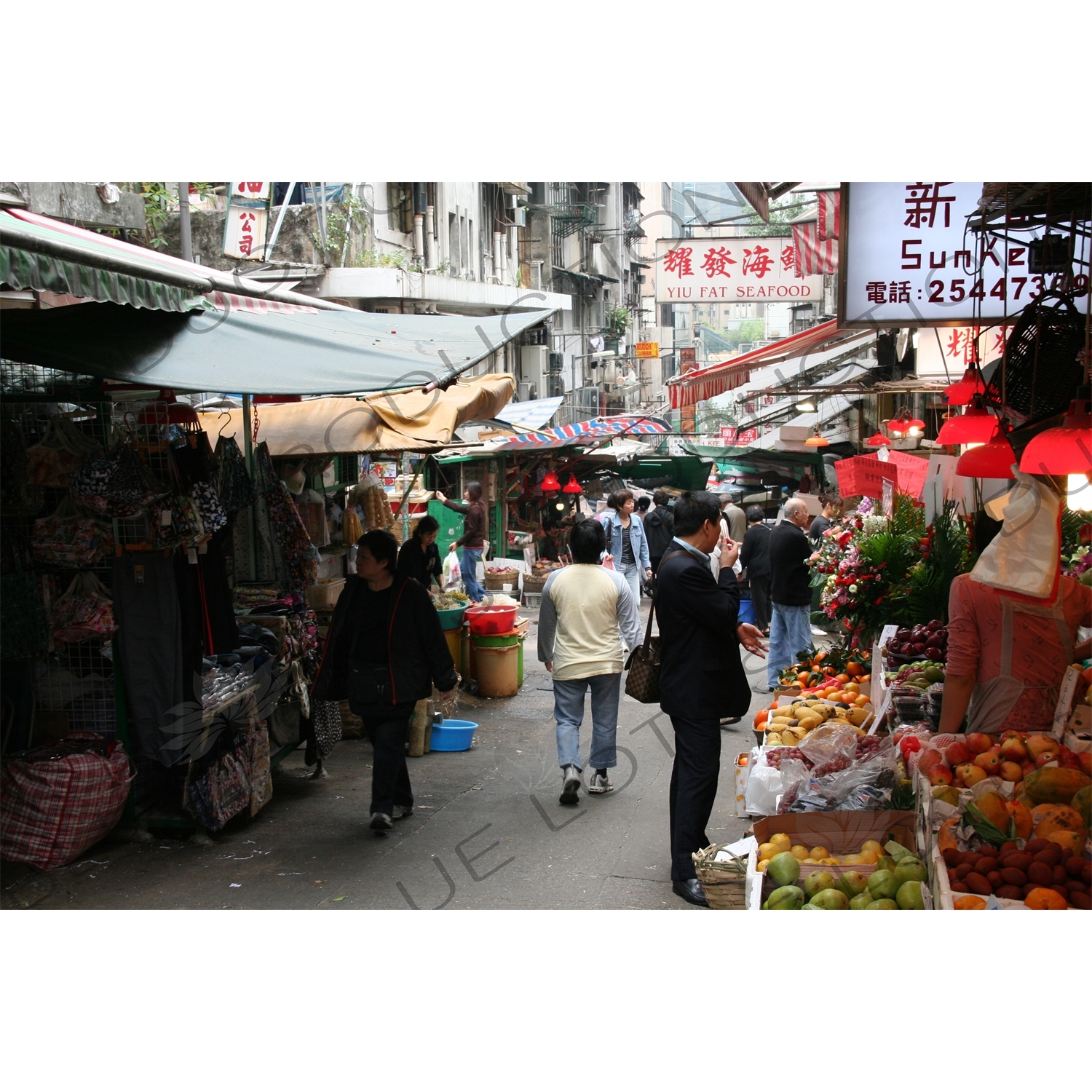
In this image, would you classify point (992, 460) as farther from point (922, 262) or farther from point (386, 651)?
point (386, 651)

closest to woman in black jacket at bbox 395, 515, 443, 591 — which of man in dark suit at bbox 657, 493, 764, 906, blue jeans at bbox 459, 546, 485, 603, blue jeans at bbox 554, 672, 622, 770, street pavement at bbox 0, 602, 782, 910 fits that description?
street pavement at bbox 0, 602, 782, 910

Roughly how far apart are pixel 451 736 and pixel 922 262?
4.66m

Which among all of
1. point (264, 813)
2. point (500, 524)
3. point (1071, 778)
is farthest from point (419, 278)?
point (1071, 778)

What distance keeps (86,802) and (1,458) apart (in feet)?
5.81

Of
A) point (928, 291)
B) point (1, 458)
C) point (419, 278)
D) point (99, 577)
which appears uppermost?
point (419, 278)

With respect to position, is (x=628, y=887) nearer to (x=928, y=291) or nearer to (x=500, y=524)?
(x=928, y=291)

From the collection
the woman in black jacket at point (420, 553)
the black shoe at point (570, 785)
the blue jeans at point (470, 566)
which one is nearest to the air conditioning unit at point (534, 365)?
the blue jeans at point (470, 566)

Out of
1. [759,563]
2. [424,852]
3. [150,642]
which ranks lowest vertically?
[424,852]

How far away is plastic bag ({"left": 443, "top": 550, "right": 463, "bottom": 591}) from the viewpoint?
Answer: 1268cm

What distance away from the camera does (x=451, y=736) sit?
26.0ft

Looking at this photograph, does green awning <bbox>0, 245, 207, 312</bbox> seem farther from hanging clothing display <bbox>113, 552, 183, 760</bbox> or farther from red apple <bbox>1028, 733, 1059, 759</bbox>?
red apple <bbox>1028, 733, 1059, 759</bbox>

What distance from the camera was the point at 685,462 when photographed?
91.0 feet

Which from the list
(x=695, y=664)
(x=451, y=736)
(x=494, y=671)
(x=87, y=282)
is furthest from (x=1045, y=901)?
(x=494, y=671)

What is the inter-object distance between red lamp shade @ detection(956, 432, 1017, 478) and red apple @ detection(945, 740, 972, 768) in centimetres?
113
